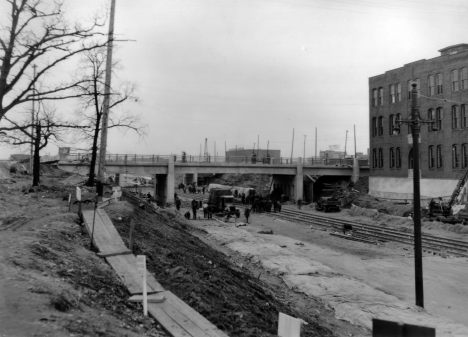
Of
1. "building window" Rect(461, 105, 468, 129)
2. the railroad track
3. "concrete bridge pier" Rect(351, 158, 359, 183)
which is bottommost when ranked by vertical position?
the railroad track

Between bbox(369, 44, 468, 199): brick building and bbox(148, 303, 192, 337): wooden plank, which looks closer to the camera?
bbox(148, 303, 192, 337): wooden plank

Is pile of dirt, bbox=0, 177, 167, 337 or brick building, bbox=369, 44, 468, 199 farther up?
brick building, bbox=369, 44, 468, 199

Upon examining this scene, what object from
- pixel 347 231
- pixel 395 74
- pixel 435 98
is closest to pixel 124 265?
pixel 347 231

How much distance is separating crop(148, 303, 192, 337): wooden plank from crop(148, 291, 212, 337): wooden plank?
0.05m

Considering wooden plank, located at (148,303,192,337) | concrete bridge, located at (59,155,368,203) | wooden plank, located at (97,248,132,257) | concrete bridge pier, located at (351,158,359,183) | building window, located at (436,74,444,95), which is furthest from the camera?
concrete bridge pier, located at (351,158,359,183)

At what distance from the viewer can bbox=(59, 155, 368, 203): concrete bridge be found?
5025 centimetres

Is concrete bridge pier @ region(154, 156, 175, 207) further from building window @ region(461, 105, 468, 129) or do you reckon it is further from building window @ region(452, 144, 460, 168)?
building window @ region(461, 105, 468, 129)

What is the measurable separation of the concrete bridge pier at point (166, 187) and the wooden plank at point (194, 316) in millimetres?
44972

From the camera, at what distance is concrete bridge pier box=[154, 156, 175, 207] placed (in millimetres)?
52875

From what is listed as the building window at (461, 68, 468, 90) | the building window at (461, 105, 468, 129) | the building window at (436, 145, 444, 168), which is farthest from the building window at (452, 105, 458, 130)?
the building window at (436, 145, 444, 168)

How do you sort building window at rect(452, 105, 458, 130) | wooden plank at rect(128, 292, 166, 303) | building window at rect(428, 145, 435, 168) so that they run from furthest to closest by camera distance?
building window at rect(428, 145, 435, 168), building window at rect(452, 105, 458, 130), wooden plank at rect(128, 292, 166, 303)

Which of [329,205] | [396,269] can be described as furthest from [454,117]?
[396,269]

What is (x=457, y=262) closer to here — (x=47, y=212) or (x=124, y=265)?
(x=124, y=265)

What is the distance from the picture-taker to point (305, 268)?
17031mm
